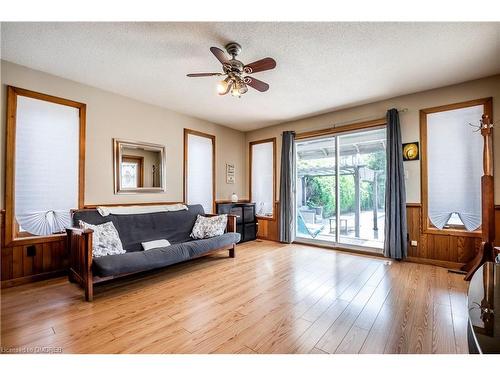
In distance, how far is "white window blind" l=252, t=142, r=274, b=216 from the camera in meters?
5.07

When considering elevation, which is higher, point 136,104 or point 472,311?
point 136,104

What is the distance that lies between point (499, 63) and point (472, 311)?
10.5 ft

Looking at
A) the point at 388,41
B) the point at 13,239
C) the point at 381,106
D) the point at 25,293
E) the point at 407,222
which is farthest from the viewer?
the point at 381,106

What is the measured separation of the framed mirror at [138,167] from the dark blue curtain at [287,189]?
2.31 meters

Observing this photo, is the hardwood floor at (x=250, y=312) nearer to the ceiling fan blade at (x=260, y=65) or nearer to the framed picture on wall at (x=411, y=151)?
the framed picture on wall at (x=411, y=151)

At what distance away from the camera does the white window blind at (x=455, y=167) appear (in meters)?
2.96

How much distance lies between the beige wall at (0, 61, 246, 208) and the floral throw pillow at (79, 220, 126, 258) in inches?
25.8

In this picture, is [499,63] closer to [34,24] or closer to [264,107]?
[264,107]

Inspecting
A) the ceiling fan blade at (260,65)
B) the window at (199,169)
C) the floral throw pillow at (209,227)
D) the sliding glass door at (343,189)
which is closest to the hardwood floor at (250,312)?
the floral throw pillow at (209,227)

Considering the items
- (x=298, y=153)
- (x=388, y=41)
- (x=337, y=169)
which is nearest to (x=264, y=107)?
(x=298, y=153)

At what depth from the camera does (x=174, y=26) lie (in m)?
1.97

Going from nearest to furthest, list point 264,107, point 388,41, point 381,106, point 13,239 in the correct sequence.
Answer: point 388,41, point 13,239, point 381,106, point 264,107

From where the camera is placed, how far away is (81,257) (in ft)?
7.55
